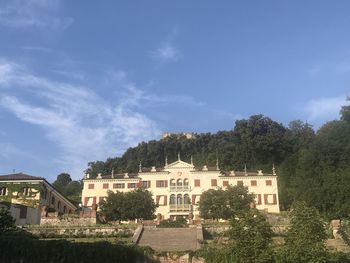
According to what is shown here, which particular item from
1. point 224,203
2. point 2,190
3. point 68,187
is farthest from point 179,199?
point 68,187

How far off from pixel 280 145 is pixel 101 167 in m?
42.7

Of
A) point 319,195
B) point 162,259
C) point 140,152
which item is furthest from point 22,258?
point 140,152

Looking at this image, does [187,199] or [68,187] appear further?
[68,187]

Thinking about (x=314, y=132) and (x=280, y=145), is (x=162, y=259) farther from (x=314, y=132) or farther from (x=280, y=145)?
Result: (x=314, y=132)

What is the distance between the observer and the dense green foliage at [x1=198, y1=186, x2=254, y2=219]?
59.4 meters

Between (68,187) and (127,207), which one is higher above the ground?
(68,187)

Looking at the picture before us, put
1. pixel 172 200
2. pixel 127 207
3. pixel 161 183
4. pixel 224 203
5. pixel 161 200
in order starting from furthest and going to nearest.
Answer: pixel 161 183, pixel 172 200, pixel 161 200, pixel 224 203, pixel 127 207

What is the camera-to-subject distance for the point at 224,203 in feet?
198

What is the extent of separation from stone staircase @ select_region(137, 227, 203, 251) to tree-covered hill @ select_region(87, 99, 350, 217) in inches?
675

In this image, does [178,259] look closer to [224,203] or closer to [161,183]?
[224,203]

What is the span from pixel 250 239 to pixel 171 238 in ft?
36.0

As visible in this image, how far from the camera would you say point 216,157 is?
103m

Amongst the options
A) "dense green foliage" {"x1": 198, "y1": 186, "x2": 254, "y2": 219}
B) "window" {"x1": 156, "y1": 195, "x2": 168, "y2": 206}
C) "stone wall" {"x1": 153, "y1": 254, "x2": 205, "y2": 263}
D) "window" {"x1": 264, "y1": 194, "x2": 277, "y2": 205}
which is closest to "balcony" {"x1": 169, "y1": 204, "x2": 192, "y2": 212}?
"window" {"x1": 156, "y1": 195, "x2": 168, "y2": 206}

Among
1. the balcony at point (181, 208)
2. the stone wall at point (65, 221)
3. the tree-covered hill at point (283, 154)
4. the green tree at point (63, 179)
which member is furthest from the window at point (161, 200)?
the green tree at point (63, 179)
